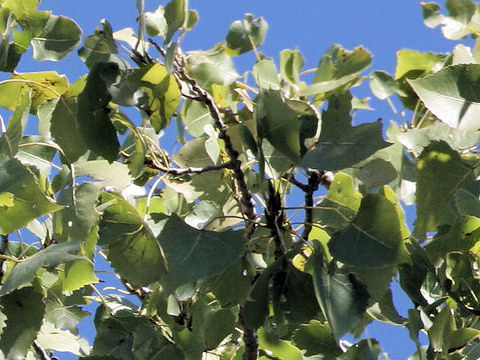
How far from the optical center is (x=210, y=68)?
1689 millimetres

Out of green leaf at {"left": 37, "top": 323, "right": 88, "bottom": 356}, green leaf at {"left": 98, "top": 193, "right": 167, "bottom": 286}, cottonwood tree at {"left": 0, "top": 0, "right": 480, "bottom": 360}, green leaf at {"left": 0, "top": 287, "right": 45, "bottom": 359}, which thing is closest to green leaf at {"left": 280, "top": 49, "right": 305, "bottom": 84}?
cottonwood tree at {"left": 0, "top": 0, "right": 480, "bottom": 360}

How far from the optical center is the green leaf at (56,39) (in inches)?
62.1

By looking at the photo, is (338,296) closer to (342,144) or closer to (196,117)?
(342,144)

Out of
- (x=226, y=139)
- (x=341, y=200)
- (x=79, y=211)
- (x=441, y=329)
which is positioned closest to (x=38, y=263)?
Answer: (x=79, y=211)

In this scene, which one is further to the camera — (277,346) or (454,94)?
(277,346)

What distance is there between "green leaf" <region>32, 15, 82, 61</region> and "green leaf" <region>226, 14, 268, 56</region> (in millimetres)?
414

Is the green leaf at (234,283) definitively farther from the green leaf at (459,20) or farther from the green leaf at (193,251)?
the green leaf at (459,20)

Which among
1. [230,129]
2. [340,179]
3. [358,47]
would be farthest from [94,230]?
[358,47]

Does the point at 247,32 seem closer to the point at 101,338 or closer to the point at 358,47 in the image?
the point at 358,47

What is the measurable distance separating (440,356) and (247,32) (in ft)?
2.51

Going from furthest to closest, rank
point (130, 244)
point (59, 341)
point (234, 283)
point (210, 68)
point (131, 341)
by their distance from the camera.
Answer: point (59, 341) → point (210, 68) → point (131, 341) → point (234, 283) → point (130, 244)

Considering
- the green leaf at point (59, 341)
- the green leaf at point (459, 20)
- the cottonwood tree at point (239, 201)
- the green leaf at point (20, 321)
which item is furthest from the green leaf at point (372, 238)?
the green leaf at point (59, 341)

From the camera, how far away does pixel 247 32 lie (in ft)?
6.31

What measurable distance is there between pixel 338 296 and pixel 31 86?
675mm
